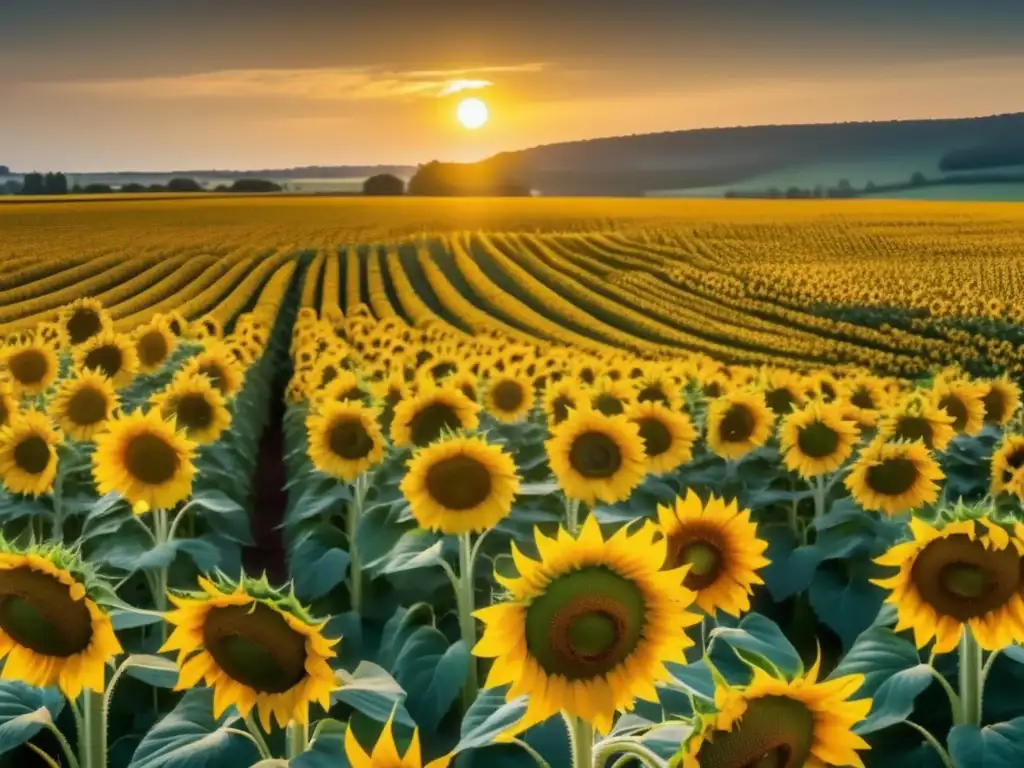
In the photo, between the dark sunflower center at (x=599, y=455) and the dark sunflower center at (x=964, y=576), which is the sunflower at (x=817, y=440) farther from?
the dark sunflower center at (x=964, y=576)

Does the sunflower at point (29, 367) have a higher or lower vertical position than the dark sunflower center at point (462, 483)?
lower

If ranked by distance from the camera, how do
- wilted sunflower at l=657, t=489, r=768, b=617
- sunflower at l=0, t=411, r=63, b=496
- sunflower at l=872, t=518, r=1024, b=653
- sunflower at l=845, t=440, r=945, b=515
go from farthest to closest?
1. sunflower at l=0, t=411, r=63, b=496
2. sunflower at l=845, t=440, r=945, b=515
3. wilted sunflower at l=657, t=489, r=768, b=617
4. sunflower at l=872, t=518, r=1024, b=653

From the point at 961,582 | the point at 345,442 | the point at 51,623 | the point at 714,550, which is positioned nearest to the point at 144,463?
the point at 345,442

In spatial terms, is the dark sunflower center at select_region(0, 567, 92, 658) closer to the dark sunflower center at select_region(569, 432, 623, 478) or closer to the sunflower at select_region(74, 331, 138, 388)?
the dark sunflower center at select_region(569, 432, 623, 478)

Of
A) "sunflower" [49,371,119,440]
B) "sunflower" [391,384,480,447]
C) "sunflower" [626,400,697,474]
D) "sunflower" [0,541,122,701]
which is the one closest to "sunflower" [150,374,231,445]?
Answer: "sunflower" [49,371,119,440]

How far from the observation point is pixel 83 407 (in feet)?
23.5

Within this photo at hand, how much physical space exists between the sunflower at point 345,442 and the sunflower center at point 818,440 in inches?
93.8

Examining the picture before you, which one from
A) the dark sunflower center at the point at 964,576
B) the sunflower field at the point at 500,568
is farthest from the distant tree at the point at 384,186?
the dark sunflower center at the point at 964,576

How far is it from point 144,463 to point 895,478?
3.60m

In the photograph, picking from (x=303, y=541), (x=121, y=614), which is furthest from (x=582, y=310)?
(x=121, y=614)

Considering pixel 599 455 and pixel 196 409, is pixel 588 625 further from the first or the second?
pixel 196 409

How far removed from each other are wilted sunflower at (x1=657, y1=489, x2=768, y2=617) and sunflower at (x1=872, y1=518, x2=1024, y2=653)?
0.53m

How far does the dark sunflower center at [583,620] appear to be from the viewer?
84.9 inches

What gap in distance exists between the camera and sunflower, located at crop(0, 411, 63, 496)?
19.4ft
